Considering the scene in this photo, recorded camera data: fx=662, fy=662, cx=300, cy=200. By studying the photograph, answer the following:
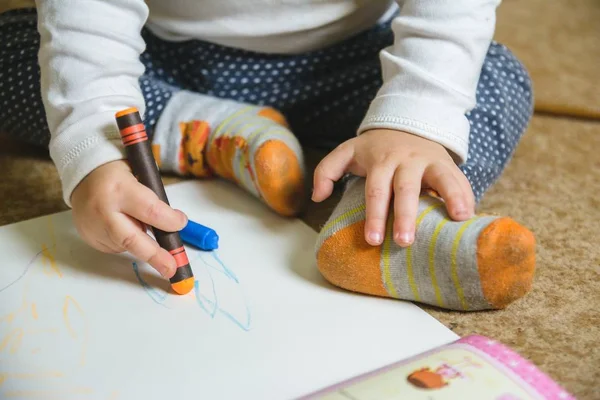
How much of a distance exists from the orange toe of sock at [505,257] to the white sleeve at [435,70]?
0.39 feet

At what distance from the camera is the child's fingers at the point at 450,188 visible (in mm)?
465

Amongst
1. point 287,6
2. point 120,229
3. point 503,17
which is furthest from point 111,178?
point 503,17

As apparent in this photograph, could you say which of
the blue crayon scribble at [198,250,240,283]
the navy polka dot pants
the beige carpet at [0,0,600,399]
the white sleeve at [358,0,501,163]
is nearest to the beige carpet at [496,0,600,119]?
the beige carpet at [0,0,600,399]

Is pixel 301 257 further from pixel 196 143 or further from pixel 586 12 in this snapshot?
pixel 586 12

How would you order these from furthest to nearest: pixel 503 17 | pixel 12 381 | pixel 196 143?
pixel 503 17
pixel 196 143
pixel 12 381

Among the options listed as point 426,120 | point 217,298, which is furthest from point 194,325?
point 426,120

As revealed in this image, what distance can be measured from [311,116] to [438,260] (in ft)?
1.15

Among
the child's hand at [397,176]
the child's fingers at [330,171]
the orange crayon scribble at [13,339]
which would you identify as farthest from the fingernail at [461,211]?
the orange crayon scribble at [13,339]

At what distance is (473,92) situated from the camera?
1.93 ft

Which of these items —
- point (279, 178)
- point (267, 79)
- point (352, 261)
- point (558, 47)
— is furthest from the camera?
point (558, 47)

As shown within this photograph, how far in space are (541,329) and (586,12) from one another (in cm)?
101

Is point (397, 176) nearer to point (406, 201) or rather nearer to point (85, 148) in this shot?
point (406, 201)

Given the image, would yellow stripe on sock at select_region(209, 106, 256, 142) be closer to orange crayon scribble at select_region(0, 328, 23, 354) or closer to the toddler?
the toddler

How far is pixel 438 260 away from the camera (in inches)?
18.0
